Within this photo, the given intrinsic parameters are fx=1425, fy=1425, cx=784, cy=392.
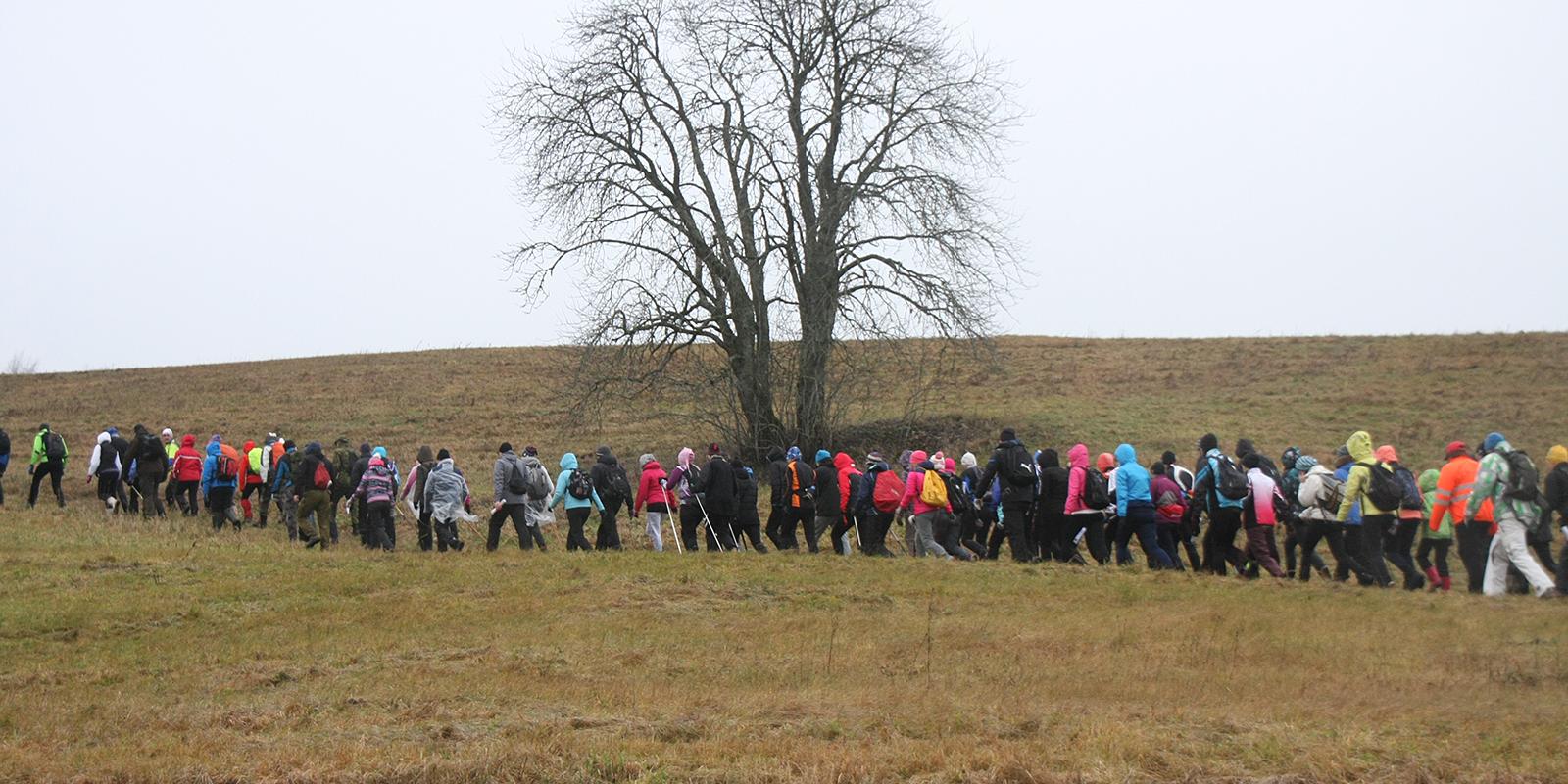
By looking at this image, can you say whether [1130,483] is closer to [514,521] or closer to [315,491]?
[514,521]

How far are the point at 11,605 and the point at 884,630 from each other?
9020 millimetres

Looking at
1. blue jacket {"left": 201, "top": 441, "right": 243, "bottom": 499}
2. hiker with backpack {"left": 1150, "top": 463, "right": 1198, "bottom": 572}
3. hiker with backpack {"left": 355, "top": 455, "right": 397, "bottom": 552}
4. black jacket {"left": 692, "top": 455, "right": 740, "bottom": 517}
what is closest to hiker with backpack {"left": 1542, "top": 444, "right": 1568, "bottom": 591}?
hiker with backpack {"left": 1150, "top": 463, "right": 1198, "bottom": 572}

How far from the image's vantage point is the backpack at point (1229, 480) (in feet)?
54.9

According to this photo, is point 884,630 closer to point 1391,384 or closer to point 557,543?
point 557,543

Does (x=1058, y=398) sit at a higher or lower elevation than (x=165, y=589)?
higher

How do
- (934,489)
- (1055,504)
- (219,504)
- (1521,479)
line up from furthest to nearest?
1. (219,504)
2. (934,489)
3. (1055,504)
4. (1521,479)

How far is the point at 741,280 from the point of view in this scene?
102 feet

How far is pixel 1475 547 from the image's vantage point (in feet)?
52.2

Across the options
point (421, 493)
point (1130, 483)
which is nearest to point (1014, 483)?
point (1130, 483)

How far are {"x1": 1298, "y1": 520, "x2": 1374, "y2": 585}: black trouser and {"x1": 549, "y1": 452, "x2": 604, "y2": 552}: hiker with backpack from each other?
30.1 ft

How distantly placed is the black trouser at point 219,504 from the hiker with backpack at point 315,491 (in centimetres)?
346

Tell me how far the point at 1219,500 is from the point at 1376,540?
70.9 inches

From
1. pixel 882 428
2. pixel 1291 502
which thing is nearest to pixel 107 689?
pixel 1291 502

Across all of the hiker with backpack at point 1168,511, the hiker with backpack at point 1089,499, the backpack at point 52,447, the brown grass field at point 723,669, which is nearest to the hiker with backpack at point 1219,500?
the hiker with backpack at point 1168,511
